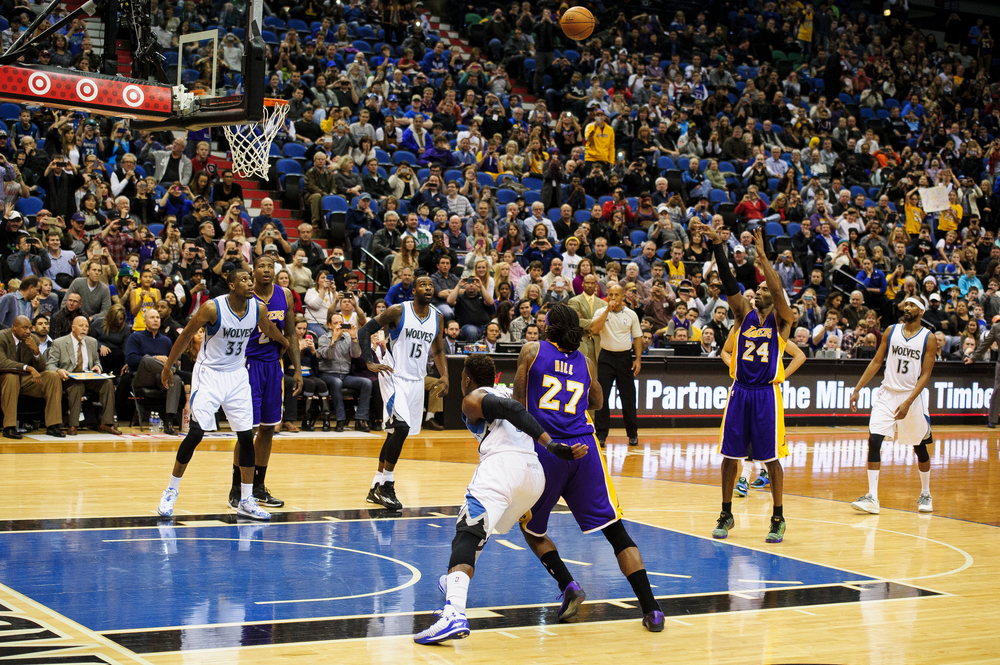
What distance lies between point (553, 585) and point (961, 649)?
2368mm

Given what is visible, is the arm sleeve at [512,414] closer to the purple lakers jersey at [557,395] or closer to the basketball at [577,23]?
the purple lakers jersey at [557,395]

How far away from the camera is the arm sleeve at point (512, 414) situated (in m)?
5.54

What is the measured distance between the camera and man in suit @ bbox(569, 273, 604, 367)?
13984mm

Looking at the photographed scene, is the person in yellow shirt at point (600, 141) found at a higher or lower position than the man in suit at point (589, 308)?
higher

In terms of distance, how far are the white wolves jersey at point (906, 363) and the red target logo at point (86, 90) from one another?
25.0 ft

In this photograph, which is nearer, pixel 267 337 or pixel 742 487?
pixel 267 337

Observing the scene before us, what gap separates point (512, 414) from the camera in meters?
5.57

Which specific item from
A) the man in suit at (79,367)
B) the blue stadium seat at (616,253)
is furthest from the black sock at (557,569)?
the blue stadium seat at (616,253)

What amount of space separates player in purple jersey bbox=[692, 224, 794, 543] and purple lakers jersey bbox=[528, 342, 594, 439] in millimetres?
2615

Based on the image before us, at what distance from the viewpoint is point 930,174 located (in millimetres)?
26297

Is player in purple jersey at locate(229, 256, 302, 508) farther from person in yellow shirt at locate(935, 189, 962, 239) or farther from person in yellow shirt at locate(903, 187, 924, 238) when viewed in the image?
person in yellow shirt at locate(935, 189, 962, 239)

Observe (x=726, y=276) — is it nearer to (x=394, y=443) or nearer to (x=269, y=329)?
(x=394, y=443)

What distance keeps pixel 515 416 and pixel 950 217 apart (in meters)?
22.1

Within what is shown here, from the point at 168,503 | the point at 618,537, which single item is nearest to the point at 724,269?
the point at 618,537
